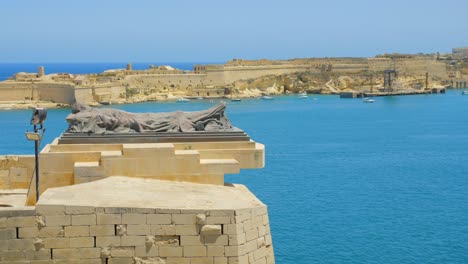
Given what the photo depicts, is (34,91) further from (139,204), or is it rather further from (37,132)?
(139,204)

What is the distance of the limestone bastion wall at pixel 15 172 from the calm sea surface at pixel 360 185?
6565 millimetres

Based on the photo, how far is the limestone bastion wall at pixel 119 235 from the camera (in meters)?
7.78

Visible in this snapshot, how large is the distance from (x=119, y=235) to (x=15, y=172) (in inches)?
175

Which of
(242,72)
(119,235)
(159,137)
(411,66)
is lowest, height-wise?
(119,235)

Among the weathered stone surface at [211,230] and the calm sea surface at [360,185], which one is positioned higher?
the weathered stone surface at [211,230]

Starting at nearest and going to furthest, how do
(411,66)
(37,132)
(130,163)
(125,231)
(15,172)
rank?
(125,231)
(37,132)
(130,163)
(15,172)
(411,66)

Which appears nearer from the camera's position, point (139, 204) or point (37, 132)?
point (139, 204)

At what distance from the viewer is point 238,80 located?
11600 centimetres

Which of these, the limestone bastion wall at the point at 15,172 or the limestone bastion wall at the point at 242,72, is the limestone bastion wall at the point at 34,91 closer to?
the limestone bastion wall at the point at 242,72

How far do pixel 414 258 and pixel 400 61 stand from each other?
121 m

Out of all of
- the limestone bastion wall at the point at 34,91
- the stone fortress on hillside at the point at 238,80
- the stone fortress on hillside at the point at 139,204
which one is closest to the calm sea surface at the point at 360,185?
the stone fortress on hillside at the point at 139,204

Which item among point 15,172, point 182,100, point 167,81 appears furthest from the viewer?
point 167,81

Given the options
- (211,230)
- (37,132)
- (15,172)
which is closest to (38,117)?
(37,132)

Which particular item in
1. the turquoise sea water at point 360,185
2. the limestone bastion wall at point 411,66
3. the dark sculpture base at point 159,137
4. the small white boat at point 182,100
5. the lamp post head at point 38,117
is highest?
the limestone bastion wall at point 411,66
